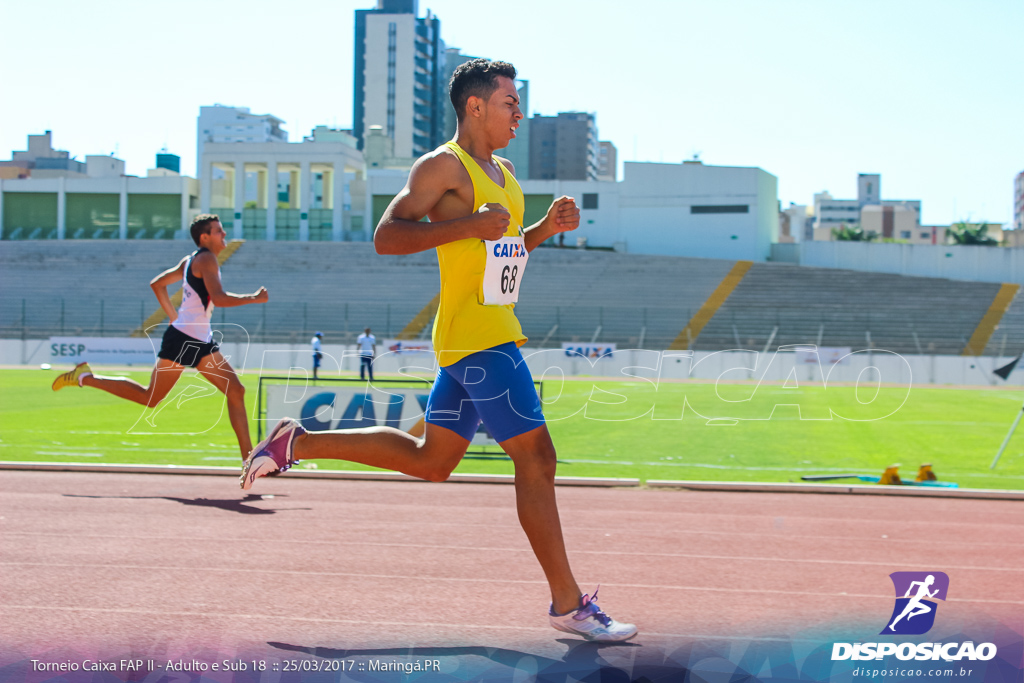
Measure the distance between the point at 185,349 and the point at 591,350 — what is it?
30.2 metres

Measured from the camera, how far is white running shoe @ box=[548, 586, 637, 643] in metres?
3.45

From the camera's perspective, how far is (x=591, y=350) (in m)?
36.7

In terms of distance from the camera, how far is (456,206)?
11.7 feet

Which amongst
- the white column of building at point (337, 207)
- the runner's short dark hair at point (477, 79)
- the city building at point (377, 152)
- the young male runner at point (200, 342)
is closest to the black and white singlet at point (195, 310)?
the young male runner at point (200, 342)

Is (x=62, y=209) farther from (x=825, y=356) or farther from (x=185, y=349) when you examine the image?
(x=185, y=349)

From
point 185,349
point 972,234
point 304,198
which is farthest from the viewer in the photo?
point 972,234

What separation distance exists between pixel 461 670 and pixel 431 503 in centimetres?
356

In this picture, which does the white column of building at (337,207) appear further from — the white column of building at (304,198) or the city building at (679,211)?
the city building at (679,211)

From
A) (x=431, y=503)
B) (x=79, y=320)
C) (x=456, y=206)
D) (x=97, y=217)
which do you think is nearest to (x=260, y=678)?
(x=456, y=206)

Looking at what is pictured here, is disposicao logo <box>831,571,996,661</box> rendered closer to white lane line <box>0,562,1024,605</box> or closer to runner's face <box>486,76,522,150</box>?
white lane line <box>0,562,1024,605</box>

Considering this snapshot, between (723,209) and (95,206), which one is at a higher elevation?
(723,209)

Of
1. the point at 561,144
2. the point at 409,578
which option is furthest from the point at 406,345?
the point at 561,144

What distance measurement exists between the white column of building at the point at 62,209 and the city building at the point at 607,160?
10531cm

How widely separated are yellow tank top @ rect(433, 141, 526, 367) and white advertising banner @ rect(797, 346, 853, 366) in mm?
31863
